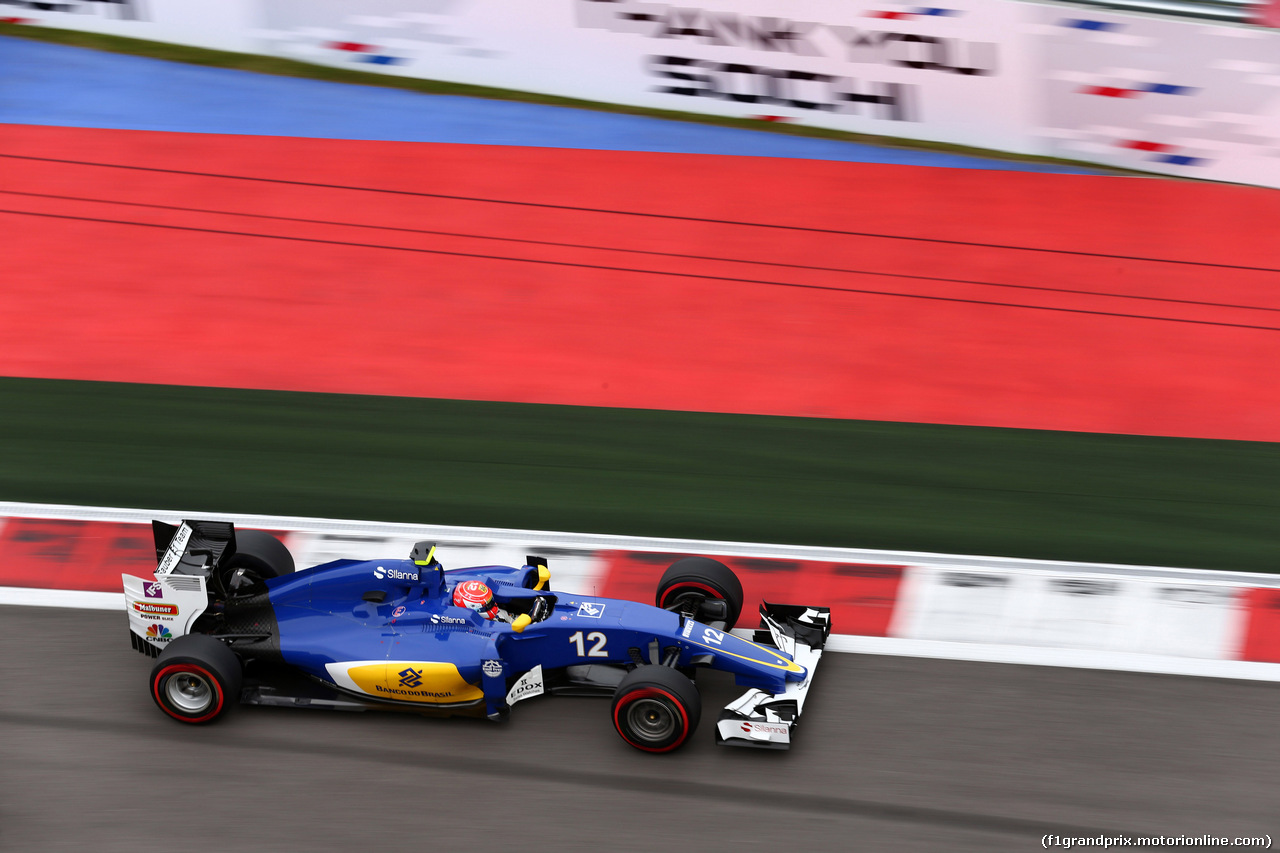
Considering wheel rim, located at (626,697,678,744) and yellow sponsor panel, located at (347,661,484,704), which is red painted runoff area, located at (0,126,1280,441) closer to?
yellow sponsor panel, located at (347,661,484,704)

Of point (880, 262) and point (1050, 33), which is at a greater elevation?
point (1050, 33)

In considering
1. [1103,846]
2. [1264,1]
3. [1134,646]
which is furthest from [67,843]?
[1264,1]

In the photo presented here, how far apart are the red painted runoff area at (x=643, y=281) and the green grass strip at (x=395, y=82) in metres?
0.45

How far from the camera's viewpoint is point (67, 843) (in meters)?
5.59

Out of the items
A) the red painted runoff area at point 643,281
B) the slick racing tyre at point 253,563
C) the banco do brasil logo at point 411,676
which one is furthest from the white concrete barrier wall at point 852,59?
the banco do brasil logo at point 411,676

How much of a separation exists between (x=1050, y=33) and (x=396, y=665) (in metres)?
10.3

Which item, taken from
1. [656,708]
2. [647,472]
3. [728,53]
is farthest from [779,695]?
[728,53]

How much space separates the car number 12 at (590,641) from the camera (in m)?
6.34

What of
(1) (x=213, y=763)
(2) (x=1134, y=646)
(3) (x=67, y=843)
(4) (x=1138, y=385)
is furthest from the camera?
(4) (x=1138, y=385)

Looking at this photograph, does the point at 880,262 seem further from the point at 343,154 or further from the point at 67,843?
the point at 67,843

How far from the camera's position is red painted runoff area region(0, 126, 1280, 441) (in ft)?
33.9

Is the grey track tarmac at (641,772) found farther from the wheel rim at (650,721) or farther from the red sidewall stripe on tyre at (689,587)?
the red sidewall stripe on tyre at (689,587)

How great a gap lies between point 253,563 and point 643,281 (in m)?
5.80

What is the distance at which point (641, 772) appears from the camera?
6039mm
